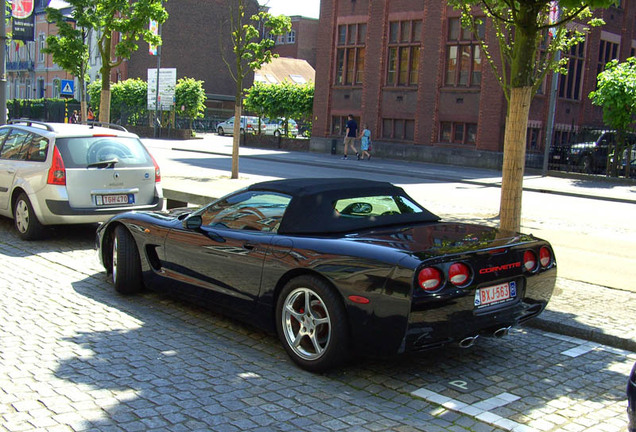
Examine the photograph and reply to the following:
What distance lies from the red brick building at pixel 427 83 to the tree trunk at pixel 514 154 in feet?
75.7

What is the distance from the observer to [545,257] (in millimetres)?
5273

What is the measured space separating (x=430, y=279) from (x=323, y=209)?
1175 mm

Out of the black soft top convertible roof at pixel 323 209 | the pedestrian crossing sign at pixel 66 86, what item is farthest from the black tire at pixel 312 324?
the pedestrian crossing sign at pixel 66 86

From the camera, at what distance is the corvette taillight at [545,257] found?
17.1ft

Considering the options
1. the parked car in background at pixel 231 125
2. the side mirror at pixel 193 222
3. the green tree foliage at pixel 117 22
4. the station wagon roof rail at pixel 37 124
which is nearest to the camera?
the side mirror at pixel 193 222

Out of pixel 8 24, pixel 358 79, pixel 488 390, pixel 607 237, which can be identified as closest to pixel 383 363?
pixel 488 390

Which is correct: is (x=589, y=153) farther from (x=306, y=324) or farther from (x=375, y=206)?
(x=306, y=324)

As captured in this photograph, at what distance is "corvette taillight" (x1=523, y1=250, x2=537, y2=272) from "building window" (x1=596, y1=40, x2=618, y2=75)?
3407cm

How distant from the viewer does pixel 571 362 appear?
5289mm

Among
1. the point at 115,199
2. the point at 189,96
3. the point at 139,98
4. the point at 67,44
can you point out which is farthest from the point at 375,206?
the point at 139,98

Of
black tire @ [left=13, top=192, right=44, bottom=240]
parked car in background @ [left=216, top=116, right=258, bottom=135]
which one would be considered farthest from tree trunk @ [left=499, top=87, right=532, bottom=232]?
parked car in background @ [left=216, top=116, right=258, bottom=135]

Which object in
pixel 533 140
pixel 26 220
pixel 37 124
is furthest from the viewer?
pixel 533 140

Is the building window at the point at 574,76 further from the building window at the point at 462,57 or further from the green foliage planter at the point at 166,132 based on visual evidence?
the green foliage planter at the point at 166,132

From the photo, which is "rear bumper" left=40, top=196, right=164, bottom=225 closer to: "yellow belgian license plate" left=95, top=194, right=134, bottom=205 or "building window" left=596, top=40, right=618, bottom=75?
"yellow belgian license plate" left=95, top=194, right=134, bottom=205
